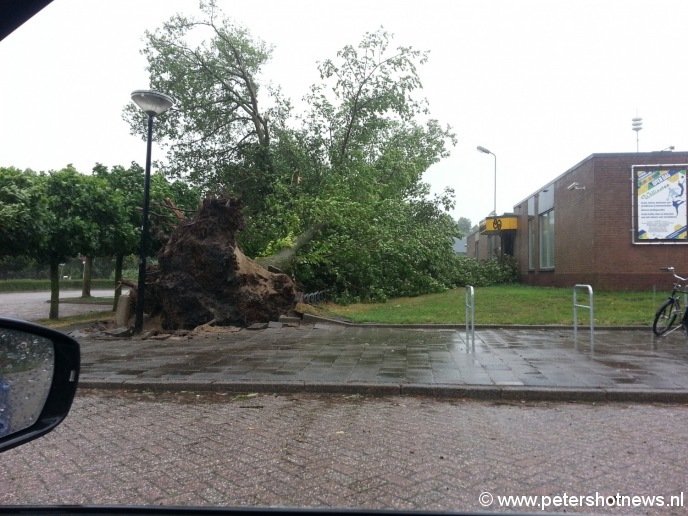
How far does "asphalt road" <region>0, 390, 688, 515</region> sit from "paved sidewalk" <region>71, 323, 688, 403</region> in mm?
463

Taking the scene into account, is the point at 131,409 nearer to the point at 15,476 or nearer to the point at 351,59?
the point at 15,476

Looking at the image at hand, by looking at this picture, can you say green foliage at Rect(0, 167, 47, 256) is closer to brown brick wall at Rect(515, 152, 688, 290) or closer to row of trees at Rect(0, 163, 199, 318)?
row of trees at Rect(0, 163, 199, 318)

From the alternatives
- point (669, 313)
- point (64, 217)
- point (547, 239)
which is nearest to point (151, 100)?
point (64, 217)

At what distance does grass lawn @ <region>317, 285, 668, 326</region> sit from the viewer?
1338 centimetres

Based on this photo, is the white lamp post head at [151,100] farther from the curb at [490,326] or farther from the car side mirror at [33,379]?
the car side mirror at [33,379]

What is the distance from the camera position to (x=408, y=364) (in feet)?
26.6

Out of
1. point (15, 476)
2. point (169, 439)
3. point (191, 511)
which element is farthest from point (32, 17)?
point (169, 439)

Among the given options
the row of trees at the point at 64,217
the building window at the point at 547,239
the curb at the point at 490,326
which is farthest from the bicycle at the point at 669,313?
the building window at the point at 547,239

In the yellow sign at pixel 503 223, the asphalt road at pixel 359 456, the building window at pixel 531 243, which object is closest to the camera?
the asphalt road at pixel 359 456

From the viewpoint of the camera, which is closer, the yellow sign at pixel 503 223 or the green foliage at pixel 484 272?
the green foliage at pixel 484 272

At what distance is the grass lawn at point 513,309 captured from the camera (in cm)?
1338

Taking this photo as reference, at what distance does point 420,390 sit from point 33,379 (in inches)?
196

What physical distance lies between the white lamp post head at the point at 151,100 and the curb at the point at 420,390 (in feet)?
19.3

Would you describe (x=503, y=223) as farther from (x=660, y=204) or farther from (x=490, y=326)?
(x=490, y=326)
